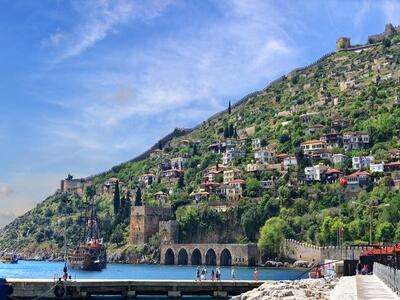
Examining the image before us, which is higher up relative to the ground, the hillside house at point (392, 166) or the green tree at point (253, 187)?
the hillside house at point (392, 166)

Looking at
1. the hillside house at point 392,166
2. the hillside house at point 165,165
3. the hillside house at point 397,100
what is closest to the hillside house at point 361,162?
the hillside house at point 392,166

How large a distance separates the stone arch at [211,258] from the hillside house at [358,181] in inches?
999

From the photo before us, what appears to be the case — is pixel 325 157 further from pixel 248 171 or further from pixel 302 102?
pixel 302 102

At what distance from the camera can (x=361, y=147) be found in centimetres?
14900

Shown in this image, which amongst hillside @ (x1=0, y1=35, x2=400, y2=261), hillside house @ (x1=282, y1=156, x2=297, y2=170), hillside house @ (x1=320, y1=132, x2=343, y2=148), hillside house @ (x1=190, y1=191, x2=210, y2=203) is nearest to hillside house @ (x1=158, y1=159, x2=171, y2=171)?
hillside @ (x1=0, y1=35, x2=400, y2=261)

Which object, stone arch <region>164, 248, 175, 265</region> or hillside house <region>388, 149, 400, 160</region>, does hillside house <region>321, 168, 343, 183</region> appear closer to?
hillside house <region>388, 149, 400, 160</region>

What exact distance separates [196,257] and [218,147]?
2561 inches

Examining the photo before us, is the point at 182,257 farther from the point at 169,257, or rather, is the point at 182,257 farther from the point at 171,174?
the point at 171,174

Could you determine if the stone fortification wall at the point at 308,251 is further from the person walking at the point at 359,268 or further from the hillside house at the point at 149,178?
the hillside house at the point at 149,178

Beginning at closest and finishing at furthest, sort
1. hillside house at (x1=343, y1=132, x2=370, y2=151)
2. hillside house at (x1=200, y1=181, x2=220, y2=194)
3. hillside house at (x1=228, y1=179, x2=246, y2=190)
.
Answer: 1. hillside house at (x1=228, y1=179, x2=246, y2=190)
2. hillside house at (x1=343, y1=132, x2=370, y2=151)
3. hillside house at (x1=200, y1=181, x2=220, y2=194)

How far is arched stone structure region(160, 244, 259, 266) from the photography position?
11200 cm

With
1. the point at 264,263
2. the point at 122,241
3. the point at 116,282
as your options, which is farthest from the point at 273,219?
the point at 116,282

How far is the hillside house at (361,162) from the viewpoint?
137125 mm

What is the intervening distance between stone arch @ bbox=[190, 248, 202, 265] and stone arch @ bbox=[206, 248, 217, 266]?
8.24 feet
